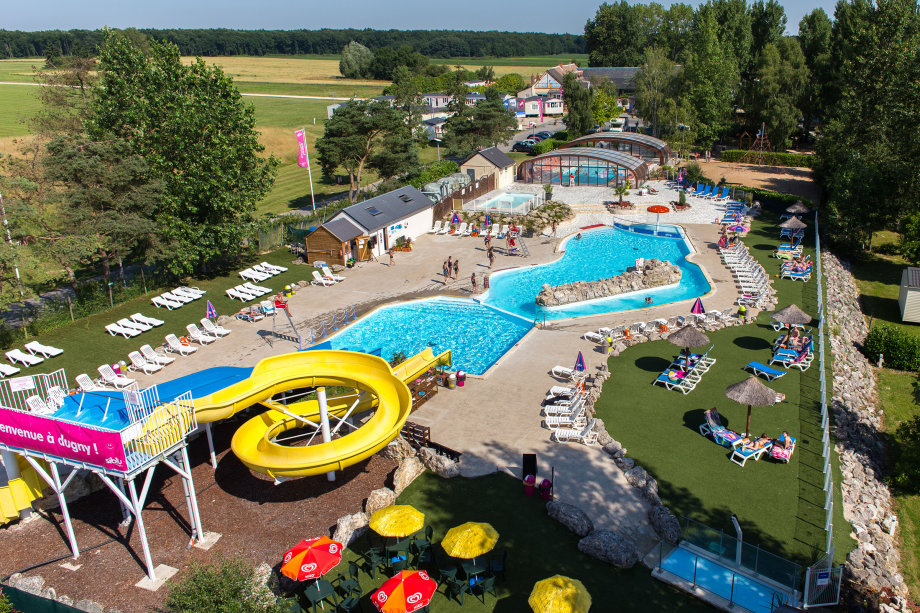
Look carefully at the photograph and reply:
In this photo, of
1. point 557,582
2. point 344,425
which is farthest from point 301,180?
point 557,582

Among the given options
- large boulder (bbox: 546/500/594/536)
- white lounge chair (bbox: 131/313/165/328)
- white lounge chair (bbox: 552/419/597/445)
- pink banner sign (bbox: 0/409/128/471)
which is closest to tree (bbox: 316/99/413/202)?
white lounge chair (bbox: 131/313/165/328)

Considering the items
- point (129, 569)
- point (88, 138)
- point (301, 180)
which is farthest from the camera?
point (301, 180)

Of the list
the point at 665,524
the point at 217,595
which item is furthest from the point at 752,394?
the point at 217,595

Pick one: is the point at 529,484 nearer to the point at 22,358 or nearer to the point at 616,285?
the point at 616,285

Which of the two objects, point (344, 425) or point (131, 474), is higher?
point (131, 474)

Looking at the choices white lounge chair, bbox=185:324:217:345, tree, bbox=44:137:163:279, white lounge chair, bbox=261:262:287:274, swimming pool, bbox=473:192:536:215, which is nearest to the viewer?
white lounge chair, bbox=185:324:217:345

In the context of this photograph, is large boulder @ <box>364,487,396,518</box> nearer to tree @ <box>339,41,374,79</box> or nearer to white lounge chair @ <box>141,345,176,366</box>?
white lounge chair @ <box>141,345,176,366</box>

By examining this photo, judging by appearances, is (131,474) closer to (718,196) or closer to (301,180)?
(718,196)
